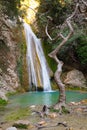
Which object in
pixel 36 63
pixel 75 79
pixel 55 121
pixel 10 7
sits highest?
pixel 10 7

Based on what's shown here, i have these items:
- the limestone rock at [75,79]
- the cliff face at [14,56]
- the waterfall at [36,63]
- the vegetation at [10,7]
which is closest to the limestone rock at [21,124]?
the vegetation at [10,7]

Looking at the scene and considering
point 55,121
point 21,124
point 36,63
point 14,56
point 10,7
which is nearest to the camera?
point 21,124

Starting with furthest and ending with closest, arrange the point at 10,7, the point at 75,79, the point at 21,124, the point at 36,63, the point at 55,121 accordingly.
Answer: the point at 36,63
the point at 75,79
the point at 10,7
the point at 55,121
the point at 21,124

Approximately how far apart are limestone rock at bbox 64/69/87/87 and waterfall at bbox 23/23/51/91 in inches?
58.2

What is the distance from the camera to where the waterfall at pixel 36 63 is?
952 inches

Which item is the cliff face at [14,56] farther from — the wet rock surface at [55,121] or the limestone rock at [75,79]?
the wet rock surface at [55,121]

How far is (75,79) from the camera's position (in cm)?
2491

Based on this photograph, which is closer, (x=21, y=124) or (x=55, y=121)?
(x=21, y=124)

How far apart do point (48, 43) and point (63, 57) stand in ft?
5.49

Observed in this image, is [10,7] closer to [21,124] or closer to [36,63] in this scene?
[21,124]

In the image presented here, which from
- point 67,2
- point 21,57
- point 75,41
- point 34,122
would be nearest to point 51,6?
point 67,2

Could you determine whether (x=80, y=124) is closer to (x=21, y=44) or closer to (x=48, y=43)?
(x=21, y=44)

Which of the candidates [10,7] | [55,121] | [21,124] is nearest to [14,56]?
[10,7]

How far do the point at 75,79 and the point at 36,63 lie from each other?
3016mm
